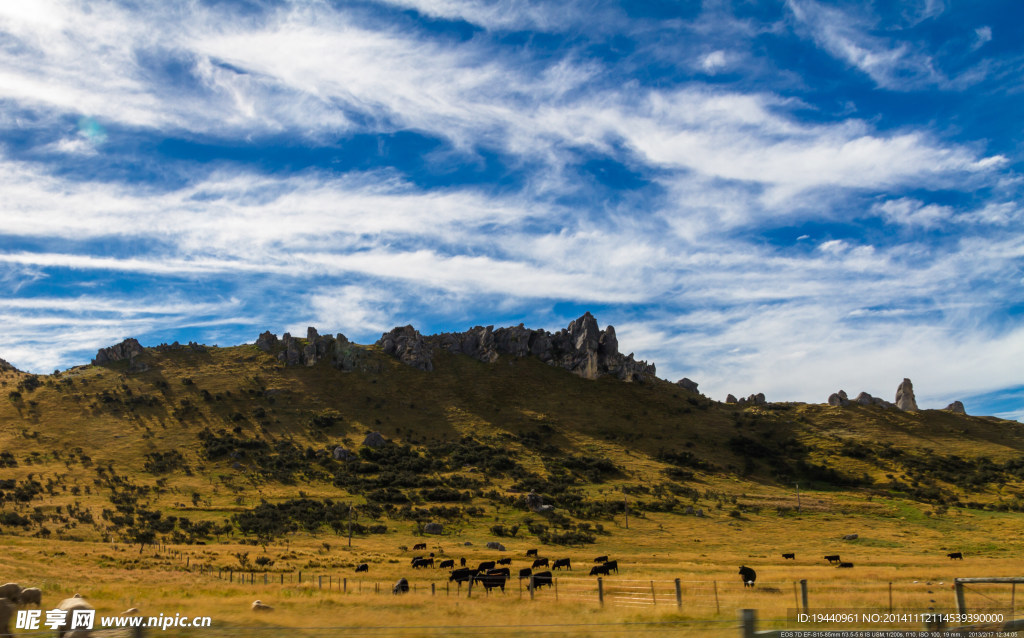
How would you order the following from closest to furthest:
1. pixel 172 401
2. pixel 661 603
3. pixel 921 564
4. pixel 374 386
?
pixel 661 603, pixel 921 564, pixel 172 401, pixel 374 386

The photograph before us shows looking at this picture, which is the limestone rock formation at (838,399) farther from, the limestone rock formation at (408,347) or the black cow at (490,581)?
the black cow at (490,581)

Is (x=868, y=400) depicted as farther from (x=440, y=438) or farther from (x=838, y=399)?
(x=440, y=438)

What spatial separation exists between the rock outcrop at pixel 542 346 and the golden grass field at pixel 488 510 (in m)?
5.06

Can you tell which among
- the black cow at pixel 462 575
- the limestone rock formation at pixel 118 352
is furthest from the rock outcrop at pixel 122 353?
the black cow at pixel 462 575

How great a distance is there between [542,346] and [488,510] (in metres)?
79.8

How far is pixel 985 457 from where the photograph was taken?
107562 millimetres

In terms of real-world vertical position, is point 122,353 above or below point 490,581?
above

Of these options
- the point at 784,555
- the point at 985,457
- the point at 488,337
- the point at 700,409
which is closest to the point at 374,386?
the point at 488,337

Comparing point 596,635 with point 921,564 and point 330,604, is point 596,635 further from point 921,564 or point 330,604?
point 921,564

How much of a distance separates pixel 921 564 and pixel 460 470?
65675 millimetres

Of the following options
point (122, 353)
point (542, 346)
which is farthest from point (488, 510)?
point (122, 353)

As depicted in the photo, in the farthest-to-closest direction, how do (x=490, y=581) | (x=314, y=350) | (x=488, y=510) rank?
(x=314, y=350)
(x=488, y=510)
(x=490, y=581)

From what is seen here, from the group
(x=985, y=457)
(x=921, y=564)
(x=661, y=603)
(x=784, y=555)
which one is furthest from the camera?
(x=985, y=457)

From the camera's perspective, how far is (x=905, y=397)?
489 ft
